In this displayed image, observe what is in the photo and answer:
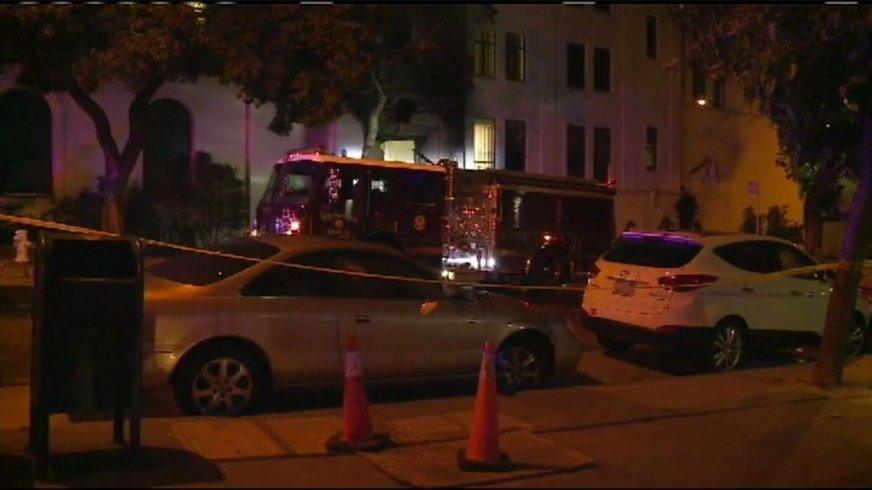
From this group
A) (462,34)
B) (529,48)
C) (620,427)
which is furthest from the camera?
(529,48)

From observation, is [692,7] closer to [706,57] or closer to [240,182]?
[706,57]

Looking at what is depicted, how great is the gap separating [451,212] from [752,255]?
29.7 ft

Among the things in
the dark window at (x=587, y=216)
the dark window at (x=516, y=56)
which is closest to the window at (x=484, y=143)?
the dark window at (x=516, y=56)

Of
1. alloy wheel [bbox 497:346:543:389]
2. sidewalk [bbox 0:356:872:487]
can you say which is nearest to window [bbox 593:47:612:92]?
sidewalk [bbox 0:356:872:487]

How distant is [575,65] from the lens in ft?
110

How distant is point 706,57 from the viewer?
1404 cm

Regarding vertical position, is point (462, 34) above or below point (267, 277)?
above

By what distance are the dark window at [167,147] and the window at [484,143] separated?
8.93 metres

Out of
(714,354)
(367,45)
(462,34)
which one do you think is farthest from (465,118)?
(714,354)

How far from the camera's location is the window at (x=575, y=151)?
33594 mm

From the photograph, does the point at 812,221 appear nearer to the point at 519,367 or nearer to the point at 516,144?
the point at 516,144

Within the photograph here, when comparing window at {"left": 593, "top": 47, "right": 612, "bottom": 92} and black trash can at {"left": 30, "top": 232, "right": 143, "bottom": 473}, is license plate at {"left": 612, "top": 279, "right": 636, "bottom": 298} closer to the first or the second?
black trash can at {"left": 30, "top": 232, "right": 143, "bottom": 473}

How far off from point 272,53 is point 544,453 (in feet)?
48.3

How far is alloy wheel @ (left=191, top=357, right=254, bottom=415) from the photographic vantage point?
8.14 meters
